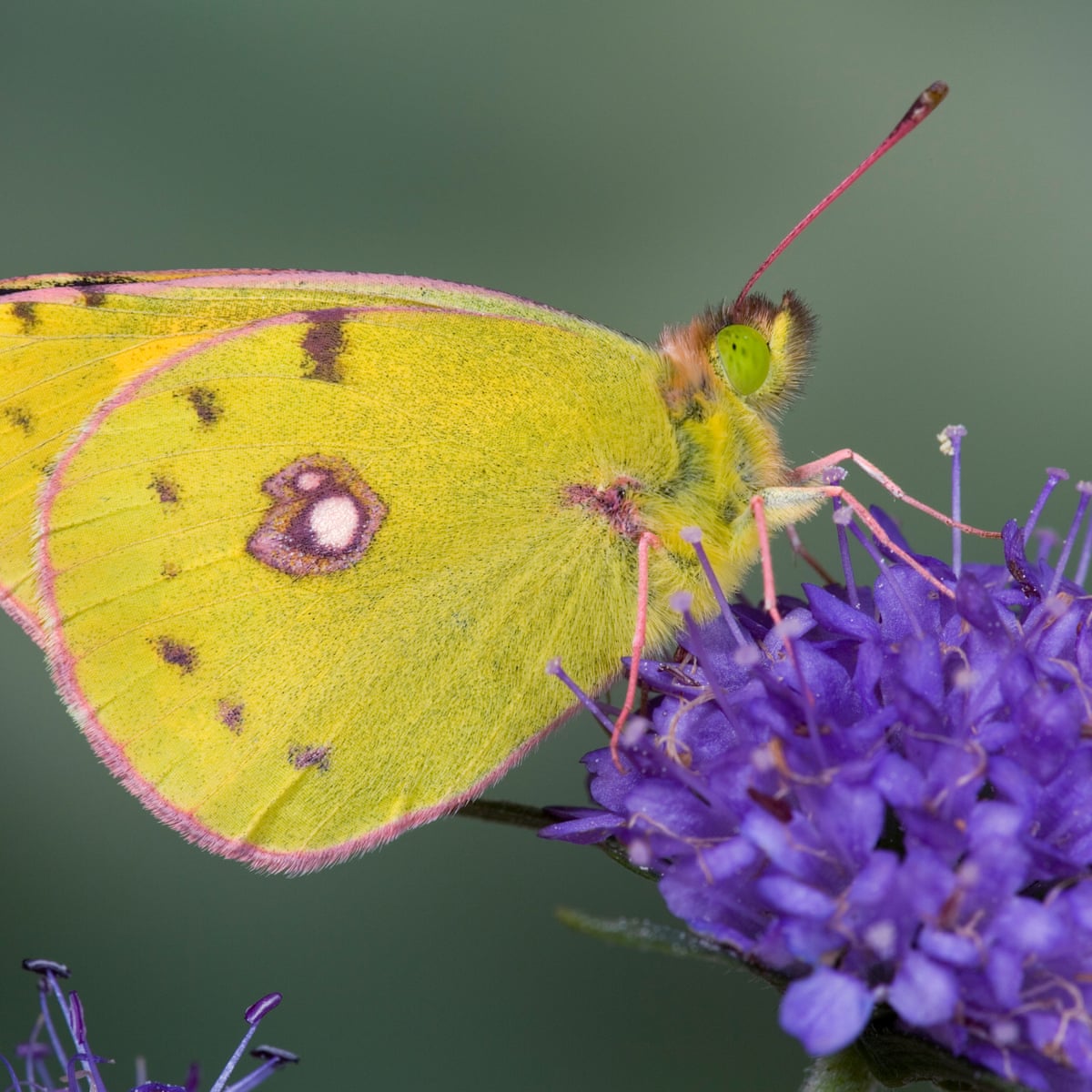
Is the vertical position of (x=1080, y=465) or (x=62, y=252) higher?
(x=62, y=252)

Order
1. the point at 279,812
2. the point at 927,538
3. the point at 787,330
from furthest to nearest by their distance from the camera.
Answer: the point at 927,538, the point at 787,330, the point at 279,812

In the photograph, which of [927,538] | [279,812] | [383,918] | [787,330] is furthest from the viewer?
[927,538]

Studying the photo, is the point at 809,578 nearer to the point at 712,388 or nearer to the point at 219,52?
the point at 712,388

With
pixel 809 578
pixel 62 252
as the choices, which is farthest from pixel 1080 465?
pixel 62 252

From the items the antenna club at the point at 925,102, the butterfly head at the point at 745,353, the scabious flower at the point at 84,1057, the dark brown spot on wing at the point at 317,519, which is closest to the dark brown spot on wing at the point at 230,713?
the dark brown spot on wing at the point at 317,519

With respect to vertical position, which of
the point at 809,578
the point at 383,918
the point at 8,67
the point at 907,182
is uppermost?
the point at 8,67

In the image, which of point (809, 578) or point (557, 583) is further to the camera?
point (809, 578)
